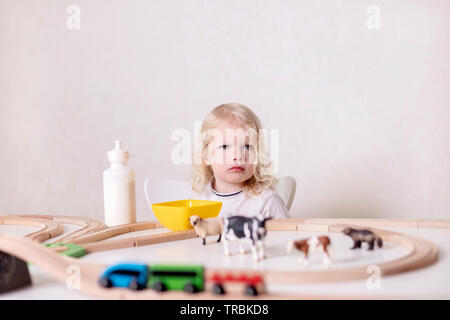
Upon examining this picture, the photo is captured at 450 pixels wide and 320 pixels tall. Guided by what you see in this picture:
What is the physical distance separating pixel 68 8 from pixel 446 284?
128 inches

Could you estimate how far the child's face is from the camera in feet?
5.66

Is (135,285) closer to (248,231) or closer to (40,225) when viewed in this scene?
(248,231)

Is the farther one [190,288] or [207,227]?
[207,227]

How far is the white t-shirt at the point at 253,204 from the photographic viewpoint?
1766 mm

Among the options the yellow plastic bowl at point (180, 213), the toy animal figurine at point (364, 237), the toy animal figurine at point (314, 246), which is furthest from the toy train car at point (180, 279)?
the yellow plastic bowl at point (180, 213)

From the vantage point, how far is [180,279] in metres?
0.66

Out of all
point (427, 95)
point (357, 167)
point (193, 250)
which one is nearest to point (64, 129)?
point (357, 167)

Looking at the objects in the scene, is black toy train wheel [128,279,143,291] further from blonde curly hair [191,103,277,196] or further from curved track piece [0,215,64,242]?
blonde curly hair [191,103,277,196]

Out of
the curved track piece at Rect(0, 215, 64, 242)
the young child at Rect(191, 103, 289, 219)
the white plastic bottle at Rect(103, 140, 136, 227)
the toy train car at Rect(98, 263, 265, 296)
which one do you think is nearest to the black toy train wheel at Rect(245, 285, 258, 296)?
the toy train car at Rect(98, 263, 265, 296)

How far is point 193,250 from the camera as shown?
94 cm

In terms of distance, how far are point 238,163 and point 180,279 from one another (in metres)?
1.09

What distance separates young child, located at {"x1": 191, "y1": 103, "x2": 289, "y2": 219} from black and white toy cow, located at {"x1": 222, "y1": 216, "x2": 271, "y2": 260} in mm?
841

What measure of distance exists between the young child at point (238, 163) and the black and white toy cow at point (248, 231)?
841 millimetres

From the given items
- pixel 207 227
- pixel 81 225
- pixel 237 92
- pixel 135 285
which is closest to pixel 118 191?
pixel 81 225
